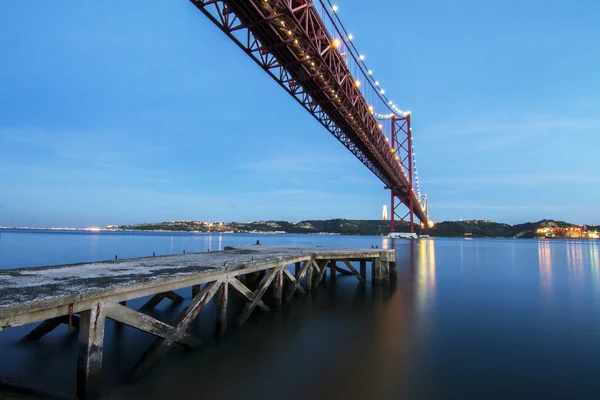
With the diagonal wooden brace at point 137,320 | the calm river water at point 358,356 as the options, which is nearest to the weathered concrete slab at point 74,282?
the diagonal wooden brace at point 137,320

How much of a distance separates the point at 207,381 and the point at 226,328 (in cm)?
249

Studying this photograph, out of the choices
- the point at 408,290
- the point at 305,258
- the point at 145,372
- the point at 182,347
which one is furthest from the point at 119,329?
the point at 408,290

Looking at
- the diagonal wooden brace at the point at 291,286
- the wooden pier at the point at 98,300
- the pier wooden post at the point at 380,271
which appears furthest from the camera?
the pier wooden post at the point at 380,271

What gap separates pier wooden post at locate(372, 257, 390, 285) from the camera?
1369cm

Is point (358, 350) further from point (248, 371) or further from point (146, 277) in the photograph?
point (146, 277)

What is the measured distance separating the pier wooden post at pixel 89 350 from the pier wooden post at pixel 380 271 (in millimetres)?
11031

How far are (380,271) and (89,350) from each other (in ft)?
37.4

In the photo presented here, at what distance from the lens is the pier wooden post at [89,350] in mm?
4074

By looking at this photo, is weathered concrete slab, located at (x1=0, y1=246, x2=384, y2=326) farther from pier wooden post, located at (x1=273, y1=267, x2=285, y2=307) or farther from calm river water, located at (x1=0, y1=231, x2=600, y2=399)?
pier wooden post, located at (x1=273, y1=267, x2=285, y2=307)

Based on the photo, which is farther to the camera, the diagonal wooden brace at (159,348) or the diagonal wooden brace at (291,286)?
the diagonal wooden brace at (291,286)

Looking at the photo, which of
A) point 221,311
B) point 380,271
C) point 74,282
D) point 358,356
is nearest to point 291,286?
point 221,311

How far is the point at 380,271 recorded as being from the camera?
13.8 m

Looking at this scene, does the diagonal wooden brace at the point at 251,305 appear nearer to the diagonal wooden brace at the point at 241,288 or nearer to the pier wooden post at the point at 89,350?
the diagonal wooden brace at the point at 241,288

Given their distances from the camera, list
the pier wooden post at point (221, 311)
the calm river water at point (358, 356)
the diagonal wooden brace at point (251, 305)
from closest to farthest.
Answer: the calm river water at point (358, 356), the pier wooden post at point (221, 311), the diagonal wooden brace at point (251, 305)
